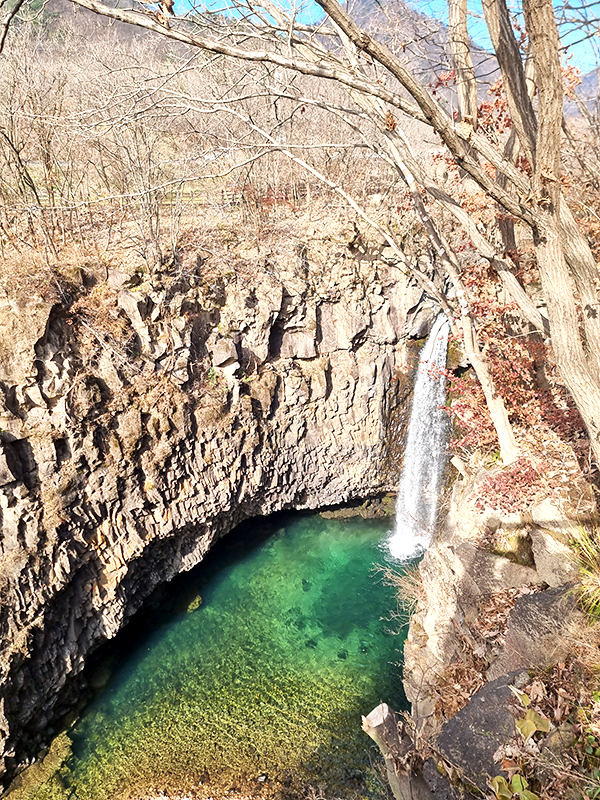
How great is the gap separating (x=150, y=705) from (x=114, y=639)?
1.87m

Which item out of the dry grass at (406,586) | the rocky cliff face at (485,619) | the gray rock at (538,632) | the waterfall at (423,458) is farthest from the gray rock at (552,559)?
the waterfall at (423,458)

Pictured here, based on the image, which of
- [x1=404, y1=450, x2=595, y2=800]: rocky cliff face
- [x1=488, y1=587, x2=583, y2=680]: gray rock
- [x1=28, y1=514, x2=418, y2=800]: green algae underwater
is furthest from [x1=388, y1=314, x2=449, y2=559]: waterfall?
[x1=488, y1=587, x2=583, y2=680]: gray rock

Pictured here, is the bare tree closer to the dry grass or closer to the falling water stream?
the falling water stream

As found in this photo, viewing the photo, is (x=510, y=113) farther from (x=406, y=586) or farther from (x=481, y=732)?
(x=406, y=586)

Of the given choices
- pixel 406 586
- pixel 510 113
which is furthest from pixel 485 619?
pixel 510 113

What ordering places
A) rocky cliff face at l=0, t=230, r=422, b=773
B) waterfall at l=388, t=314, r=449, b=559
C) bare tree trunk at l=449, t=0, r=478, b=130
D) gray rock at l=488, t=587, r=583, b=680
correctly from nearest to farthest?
gray rock at l=488, t=587, r=583, b=680
bare tree trunk at l=449, t=0, r=478, b=130
rocky cliff face at l=0, t=230, r=422, b=773
waterfall at l=388, t=314, r=449, b=559

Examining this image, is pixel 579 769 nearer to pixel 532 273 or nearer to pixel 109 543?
pixel 532 273

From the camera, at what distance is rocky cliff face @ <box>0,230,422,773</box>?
7.75m

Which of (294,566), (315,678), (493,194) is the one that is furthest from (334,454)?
(493,194)

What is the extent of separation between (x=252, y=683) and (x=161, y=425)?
198 inches

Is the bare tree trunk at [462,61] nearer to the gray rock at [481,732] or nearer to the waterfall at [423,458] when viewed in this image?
the gray rock at [481,732]

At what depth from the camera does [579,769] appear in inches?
119

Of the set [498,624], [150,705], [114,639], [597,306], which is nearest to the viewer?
[597,306]

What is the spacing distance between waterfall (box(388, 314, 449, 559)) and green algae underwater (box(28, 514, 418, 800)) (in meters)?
0.83
